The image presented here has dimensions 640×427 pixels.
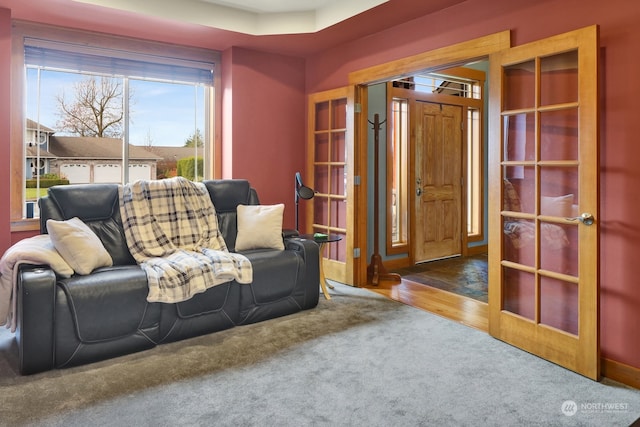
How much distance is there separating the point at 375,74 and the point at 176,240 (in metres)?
2.26

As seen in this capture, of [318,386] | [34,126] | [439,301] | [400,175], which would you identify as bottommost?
[318,386]

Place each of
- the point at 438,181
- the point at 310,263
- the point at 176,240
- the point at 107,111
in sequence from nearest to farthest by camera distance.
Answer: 1. the point at 176,240
2. the point at 310,263
3. the point at 107,111
4. the point at 438,181

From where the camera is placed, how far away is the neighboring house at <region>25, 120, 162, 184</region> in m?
3.91

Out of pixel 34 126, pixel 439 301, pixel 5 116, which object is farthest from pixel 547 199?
pixel 34 126

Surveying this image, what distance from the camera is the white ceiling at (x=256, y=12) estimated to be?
362 cm

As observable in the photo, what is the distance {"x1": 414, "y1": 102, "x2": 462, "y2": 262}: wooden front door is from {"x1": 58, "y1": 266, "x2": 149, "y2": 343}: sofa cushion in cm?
349

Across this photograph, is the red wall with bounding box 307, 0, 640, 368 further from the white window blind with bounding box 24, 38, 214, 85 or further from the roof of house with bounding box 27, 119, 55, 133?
the roof of house with bounding box 27, 119, 55, 133

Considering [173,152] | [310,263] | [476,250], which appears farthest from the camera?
[476,250]

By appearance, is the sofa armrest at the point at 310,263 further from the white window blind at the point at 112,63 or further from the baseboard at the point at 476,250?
the baseboard at the point at 476,250

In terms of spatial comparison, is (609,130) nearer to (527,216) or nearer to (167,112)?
(527,216)

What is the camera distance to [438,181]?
5.64 m

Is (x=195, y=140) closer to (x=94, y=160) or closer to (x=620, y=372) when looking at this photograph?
(x=94, y=160)

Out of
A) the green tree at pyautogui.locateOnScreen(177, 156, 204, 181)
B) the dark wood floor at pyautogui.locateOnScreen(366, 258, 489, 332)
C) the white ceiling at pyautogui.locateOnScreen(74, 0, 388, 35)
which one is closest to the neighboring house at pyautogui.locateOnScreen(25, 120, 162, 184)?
the green tree at pyautogui.locateOnScreen(177, 156, 204, 181)

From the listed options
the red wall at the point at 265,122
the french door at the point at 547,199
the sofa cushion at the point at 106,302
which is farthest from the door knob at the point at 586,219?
the red wall at the point at 265,122
